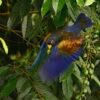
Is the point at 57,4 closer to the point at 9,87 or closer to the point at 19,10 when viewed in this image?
the point at 19,10

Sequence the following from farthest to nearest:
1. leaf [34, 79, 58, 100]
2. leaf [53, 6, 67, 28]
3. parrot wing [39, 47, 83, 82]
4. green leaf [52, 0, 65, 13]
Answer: leaf [34, 79, 58, 100] → leaf [53, 6, 67, 28] → green leaf [52, 0, 65, 13] → parrot wing [39, 47, 83, 82]

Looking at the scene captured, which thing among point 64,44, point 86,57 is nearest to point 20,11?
point 86,57

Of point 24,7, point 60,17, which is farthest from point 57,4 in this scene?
point 24,7

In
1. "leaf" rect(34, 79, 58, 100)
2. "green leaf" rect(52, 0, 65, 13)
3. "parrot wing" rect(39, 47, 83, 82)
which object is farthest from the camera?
"leaf" rect(34, 79, 58, 100)

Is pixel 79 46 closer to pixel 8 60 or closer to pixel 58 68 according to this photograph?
pixel 58 68

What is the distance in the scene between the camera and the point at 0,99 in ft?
5.38

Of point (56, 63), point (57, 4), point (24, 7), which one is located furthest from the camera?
point (24, 7)

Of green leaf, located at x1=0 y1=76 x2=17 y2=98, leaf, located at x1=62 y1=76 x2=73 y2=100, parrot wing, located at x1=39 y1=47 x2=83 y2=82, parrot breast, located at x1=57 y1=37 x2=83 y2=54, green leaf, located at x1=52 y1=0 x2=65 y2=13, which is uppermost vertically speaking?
green leaf, located at x1=52 y1=0 x2=65 y2=13

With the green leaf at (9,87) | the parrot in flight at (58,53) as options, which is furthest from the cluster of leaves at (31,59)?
the parrot in flight at (58,53)

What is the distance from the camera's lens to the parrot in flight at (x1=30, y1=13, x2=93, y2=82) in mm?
913

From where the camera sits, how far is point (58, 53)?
92 cm

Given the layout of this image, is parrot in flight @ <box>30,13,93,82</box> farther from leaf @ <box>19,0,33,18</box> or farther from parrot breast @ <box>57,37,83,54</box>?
leaf @ <box>19,0,33,18</box>

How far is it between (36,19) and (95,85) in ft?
1.47

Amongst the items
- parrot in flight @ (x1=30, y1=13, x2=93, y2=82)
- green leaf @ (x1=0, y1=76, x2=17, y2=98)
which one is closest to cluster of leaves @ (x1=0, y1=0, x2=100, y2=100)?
green leaf @ (x1=0, y1=76, x2=17, y2=98)
